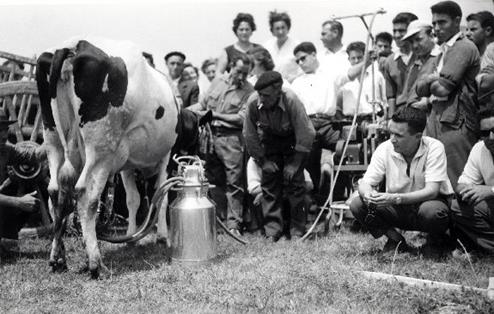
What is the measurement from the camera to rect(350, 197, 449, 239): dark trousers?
191 inches

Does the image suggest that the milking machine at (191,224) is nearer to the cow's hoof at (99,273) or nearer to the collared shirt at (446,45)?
the cow's hoof at (99,273)

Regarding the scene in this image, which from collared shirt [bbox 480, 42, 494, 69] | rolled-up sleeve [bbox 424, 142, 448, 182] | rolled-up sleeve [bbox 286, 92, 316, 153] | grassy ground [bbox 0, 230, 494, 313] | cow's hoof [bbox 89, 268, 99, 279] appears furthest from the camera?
rolled-up sleeve [bbox 286, 92, 316, 153]

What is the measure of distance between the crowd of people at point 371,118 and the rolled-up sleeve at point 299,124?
0.5 inches

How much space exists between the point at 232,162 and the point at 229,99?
845mm

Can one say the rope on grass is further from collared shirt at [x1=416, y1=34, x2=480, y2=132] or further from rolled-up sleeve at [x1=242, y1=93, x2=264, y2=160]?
rolled-up sleeve at [x1=242, y1=93, x2=264, y2=160]

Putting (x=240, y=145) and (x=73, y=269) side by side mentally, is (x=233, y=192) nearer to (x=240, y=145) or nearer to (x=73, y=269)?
(x=240, y=145)

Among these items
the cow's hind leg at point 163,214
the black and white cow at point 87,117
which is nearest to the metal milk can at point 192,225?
the black and white cow at point 87,117

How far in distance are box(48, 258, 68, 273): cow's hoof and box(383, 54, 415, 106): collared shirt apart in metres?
4.36

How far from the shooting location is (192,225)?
512 centimetres

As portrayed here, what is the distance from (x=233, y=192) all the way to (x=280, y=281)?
10.1 feet

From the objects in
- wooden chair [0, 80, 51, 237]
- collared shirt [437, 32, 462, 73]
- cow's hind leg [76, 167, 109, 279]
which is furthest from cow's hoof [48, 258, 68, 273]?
collared shirt [437, 32, 462, 73]

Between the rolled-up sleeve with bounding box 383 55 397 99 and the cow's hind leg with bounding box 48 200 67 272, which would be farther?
the rolled-up sleeve with bounding box 383 55 397 99

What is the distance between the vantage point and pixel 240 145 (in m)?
7.29

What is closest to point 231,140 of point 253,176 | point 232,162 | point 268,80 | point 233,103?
point 232,162
